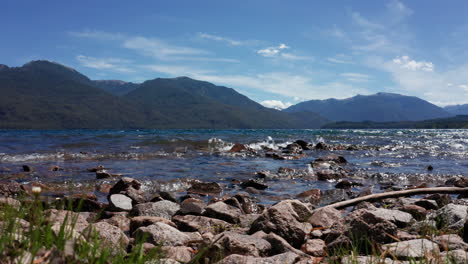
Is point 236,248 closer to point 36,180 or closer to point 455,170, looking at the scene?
point 36,180

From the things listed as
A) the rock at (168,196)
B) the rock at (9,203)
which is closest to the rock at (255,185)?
the rock at (168,196)

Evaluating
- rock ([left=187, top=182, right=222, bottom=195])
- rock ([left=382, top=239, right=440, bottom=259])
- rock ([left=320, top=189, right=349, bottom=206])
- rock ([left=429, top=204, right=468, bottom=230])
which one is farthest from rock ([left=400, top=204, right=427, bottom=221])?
rock ([left=187, top=182, right=222, bottom=195])

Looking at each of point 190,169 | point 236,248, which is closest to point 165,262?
point 236,248

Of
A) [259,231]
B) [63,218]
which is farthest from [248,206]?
[63,218]

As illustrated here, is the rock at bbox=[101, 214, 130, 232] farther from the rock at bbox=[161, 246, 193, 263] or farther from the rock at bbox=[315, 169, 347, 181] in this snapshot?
the rock at bbox=[315, 169, 347, 181]

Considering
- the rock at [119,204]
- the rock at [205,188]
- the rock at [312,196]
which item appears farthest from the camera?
the rock at [205,188]

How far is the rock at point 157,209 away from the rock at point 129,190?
4.48ft

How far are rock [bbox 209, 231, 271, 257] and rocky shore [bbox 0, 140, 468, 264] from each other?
10mm

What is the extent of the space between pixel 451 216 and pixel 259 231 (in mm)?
2904

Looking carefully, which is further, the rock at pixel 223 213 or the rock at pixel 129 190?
the rock at pixel 129 190

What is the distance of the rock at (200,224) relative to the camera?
225 inches

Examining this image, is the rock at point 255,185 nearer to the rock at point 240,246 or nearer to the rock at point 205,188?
the rock at point 205,188

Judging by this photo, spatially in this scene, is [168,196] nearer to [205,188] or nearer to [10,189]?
[205,188]

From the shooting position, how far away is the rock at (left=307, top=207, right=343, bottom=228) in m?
5.39
